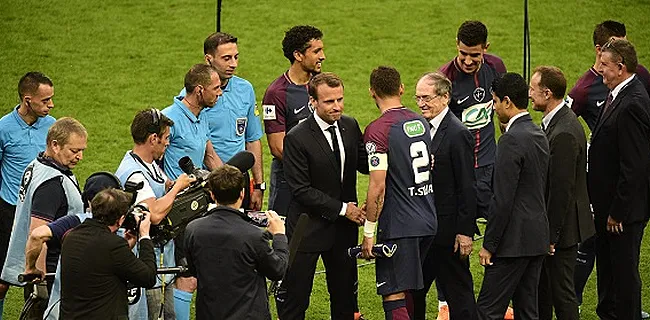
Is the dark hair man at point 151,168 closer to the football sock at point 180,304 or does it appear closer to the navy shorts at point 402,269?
the football sock at point 180,304

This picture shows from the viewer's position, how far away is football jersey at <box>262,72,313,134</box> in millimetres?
7188

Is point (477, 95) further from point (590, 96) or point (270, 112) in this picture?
point (270, 112)

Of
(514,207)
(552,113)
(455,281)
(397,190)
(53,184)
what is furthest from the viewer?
(455,281)

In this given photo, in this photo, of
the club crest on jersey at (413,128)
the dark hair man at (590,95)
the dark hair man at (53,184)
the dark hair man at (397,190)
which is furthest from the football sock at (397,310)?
the dark hair man at (590,95)

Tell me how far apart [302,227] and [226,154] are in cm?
167

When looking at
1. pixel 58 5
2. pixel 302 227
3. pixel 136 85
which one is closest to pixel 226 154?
pixel 302 227

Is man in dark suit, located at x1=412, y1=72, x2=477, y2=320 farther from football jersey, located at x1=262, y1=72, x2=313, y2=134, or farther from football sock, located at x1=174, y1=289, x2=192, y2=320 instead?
football sock, located at x1=174, y1=289, x2=192, y2=320

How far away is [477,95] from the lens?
24.4ft

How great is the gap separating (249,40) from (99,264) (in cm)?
812

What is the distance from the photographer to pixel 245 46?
12.9 m

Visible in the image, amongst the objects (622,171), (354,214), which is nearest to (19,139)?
(354,214)

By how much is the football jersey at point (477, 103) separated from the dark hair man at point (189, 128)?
1.67 m

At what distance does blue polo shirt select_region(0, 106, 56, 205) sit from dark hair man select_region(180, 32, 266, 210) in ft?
3.47

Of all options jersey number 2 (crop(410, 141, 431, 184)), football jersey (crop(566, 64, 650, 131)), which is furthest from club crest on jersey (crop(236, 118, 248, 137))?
football jersey (crop(566, 64, 650, 131))
